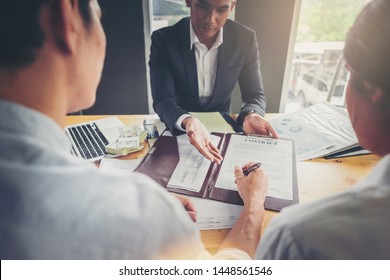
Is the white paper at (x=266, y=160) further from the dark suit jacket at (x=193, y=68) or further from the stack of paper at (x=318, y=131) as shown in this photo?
the dark suit jacket at (x=193, y=68)

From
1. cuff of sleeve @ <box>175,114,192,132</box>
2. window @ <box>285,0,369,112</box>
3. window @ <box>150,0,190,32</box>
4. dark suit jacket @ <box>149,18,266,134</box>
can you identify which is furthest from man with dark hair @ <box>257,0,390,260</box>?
window @ <box>150,0,190,32</box>

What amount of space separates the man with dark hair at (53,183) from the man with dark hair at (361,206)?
131mm

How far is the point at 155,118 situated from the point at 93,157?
0.37 meters

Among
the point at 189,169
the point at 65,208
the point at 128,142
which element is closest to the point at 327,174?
the point at 189,169

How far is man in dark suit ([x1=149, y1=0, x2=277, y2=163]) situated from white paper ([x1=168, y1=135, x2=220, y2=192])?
31 centimetres

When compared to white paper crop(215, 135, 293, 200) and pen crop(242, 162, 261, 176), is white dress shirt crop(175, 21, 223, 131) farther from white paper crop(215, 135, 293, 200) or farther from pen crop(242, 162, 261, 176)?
pen crop(242, 162, 261, 176)

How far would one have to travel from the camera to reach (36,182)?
279 mm

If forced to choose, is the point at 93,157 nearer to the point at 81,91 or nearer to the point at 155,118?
the point at 155,118

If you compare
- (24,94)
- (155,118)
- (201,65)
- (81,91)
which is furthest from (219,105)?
(24,94)

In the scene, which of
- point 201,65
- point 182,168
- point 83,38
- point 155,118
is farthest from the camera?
point 201,65

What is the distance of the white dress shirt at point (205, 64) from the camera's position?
4.54ft

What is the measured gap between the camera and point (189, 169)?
31.9 inches

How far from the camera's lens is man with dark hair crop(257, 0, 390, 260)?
1.02 feet

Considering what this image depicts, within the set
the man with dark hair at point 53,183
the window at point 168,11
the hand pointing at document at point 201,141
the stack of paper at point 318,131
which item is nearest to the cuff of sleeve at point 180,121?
the hand pointing at document at point 201,141
